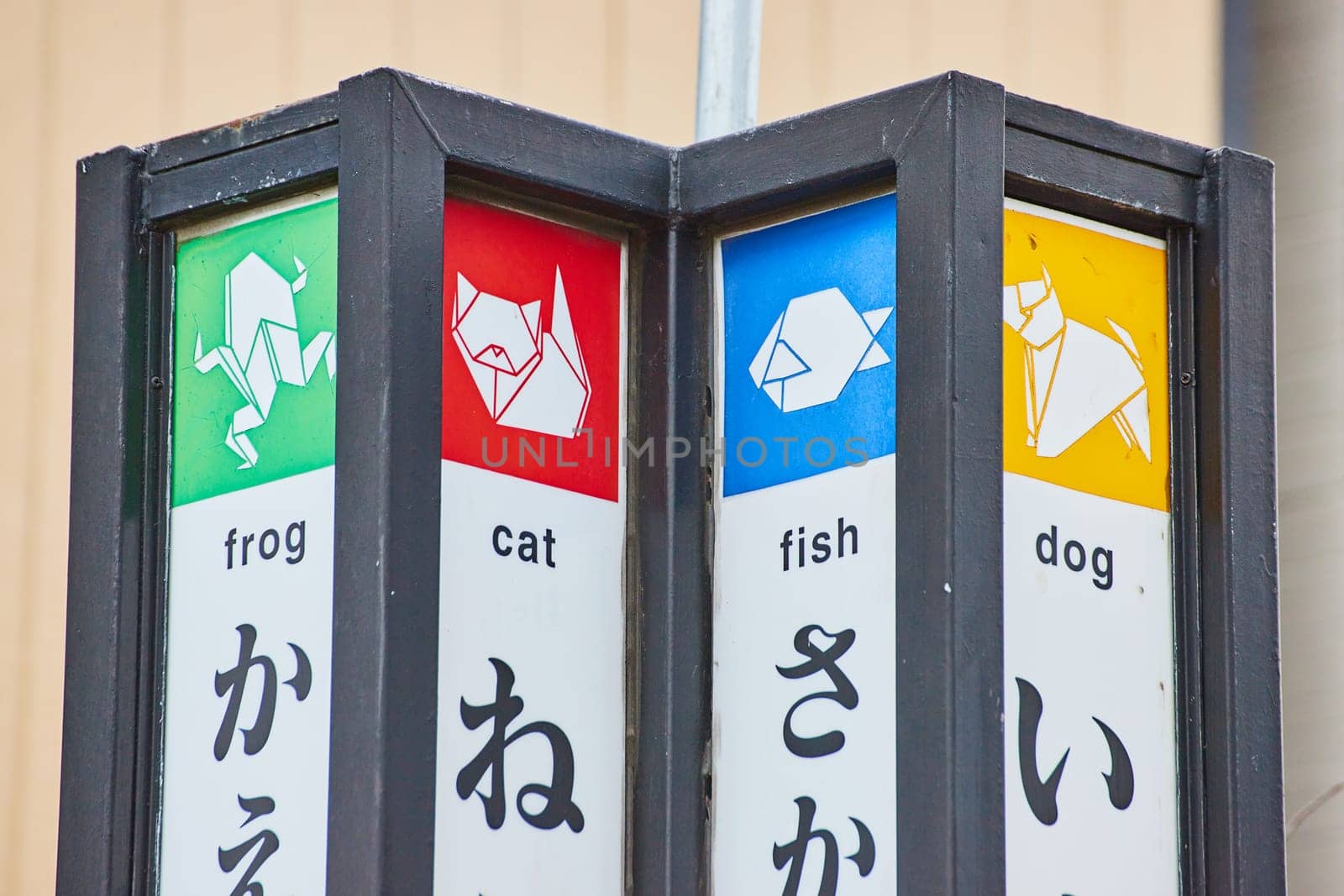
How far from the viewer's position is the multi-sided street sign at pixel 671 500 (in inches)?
68.8

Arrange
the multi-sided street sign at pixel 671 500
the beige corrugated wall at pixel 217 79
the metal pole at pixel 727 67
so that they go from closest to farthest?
1. the multi-sided street sign at pixel 671 500
2. the metal pole at pixel 727 67
3. the beige corrugated wall at pixel 217 79

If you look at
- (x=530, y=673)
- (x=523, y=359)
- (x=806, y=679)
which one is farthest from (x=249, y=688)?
(x=806, y=679)

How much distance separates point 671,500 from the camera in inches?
76.7

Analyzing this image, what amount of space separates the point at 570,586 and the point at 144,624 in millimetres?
377

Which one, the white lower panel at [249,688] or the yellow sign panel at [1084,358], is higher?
the yellow sign panel at [1084,358]

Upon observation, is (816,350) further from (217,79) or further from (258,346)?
(217,79)

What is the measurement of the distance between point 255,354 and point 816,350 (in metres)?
0.48

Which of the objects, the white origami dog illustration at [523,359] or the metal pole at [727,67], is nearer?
the white origami dog illustration at [523,359]

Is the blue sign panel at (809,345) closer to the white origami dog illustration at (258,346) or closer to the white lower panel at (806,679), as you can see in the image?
the white lower panel at (806,679)

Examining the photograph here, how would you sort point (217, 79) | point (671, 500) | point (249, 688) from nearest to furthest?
1. point (249, 688)
2. point (671, 500)
3. point (217, 79)

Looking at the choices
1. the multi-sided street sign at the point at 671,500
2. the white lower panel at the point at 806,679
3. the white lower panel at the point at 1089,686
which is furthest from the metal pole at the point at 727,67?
the white lower panel at the point at 1089,686

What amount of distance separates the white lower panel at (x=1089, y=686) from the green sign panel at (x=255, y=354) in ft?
1.95

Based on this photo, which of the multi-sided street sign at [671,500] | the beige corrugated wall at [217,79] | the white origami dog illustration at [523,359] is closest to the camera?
the multi-sided street sign at [671,500]

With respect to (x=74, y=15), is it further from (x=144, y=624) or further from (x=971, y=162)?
(x=971, y=162)
